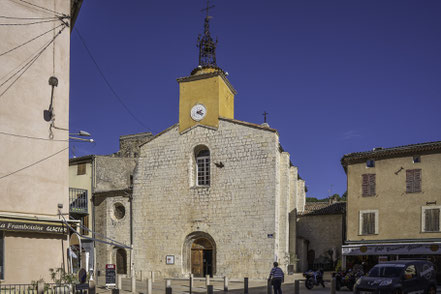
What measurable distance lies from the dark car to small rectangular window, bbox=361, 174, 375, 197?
7.67 metres

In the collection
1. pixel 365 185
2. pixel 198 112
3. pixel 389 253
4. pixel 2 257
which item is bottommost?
pixel 389 253

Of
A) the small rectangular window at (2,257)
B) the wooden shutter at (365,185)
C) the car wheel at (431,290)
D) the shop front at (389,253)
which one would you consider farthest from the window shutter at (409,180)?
the small rectangular window at (2,257)

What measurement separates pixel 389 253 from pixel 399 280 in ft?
23.4

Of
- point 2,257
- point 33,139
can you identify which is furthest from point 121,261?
point 33,139

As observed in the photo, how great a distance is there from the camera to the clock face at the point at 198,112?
2531cm

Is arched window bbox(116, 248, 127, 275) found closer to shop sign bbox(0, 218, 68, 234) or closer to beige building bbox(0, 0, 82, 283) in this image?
beige building bbox(0, 0, 82, 283)

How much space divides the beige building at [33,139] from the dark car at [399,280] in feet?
33.7

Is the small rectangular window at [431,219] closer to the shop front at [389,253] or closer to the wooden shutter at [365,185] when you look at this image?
the shop front at [389,253]

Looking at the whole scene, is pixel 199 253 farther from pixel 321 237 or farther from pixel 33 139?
pixel 33 139

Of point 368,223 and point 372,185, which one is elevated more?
point 372,185

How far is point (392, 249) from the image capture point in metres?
19.9

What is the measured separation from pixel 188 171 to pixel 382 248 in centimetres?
1124

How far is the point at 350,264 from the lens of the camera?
21.3m

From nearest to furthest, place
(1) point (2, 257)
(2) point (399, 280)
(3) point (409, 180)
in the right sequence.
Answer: (2) point (399, 280), (1) point (2, 257), (3) point (409, 180)
